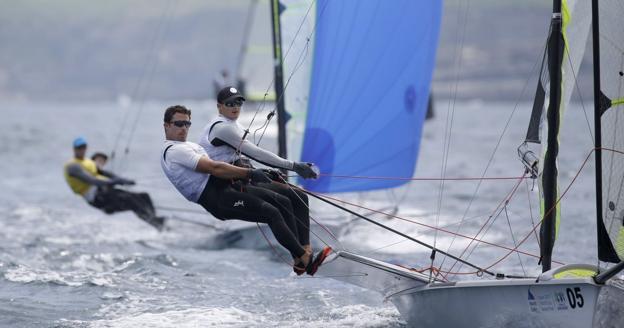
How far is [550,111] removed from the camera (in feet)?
17.1

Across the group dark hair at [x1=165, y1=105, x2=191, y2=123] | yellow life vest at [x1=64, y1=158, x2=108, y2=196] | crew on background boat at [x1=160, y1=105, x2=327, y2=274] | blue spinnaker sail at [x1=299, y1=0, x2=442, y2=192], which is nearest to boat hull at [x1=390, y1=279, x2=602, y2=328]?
crew on background boat at [x1=160, y1=105, x2=327, y2=274]

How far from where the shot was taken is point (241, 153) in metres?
5.57

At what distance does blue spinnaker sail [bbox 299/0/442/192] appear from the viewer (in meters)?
9.03

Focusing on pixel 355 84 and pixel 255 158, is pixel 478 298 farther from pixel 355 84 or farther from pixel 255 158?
pixel 355 84

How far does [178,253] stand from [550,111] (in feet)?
18.1

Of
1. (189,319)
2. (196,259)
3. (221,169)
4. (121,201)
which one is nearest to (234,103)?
(221,169)

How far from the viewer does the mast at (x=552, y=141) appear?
5.15 m

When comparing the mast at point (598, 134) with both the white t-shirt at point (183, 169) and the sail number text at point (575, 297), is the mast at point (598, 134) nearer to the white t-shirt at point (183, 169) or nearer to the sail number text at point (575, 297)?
the sail number text at point (575, 297)

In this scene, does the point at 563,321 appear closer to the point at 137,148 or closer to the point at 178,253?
the point at 178,253

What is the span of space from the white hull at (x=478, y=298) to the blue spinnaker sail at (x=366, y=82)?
355 centimetres

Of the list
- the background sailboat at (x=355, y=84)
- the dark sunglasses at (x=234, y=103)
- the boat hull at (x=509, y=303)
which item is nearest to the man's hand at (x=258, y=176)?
the dark sunglasses at (x=234, y=103)

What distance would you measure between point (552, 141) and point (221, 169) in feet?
6.17

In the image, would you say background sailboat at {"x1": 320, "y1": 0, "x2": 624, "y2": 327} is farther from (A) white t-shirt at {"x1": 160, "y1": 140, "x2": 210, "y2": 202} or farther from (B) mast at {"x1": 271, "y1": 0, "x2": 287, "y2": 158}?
(B) mast at {"x1": 271, "y1": 0, "x2": 287, "y2": 158}

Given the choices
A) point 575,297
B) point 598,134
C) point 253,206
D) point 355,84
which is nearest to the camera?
point 575,297
